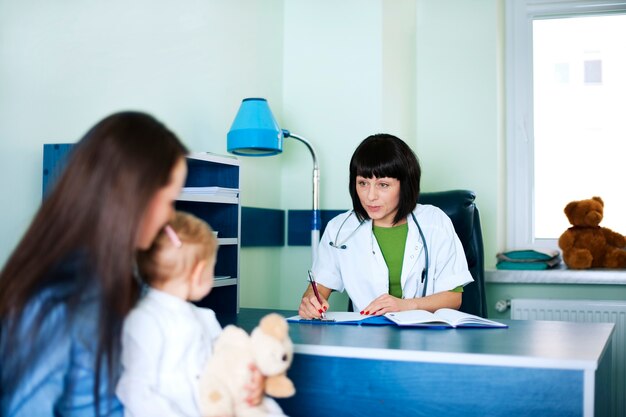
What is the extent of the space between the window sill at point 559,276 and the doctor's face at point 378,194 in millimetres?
1125

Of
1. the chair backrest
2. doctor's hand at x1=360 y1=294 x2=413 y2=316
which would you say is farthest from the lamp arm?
doctor's hand at x1=360 y1=294 x2=413 y2=316

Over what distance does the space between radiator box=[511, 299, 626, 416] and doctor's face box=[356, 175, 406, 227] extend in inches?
46.6

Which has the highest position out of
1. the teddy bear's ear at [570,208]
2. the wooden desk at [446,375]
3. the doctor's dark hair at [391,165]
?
the doctor's dark hair at [391,165]

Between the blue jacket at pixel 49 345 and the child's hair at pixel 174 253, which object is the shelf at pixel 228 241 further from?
the blue jacket at pixel 49 345

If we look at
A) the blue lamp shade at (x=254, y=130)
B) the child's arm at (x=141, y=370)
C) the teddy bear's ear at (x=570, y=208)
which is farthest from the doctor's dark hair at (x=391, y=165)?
the teddy bear's ear at (x=570, y=208)

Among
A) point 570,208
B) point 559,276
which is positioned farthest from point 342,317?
point 570,208

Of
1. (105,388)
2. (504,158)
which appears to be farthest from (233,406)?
(504,158)

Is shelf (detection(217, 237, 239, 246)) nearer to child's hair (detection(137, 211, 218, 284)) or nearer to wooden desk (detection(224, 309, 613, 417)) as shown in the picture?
wooden desk (detection(224, 309, 613, 417))

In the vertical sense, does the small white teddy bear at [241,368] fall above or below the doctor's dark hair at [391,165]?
below

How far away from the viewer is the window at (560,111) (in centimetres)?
344

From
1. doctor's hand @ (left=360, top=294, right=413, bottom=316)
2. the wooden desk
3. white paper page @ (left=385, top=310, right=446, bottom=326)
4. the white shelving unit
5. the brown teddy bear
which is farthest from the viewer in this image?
the brown teddy bear

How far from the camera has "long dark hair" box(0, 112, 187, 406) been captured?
1.01 m

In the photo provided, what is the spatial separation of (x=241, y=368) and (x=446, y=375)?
1.50ft

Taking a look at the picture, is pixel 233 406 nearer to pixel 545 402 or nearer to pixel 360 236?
pixel 545 402
